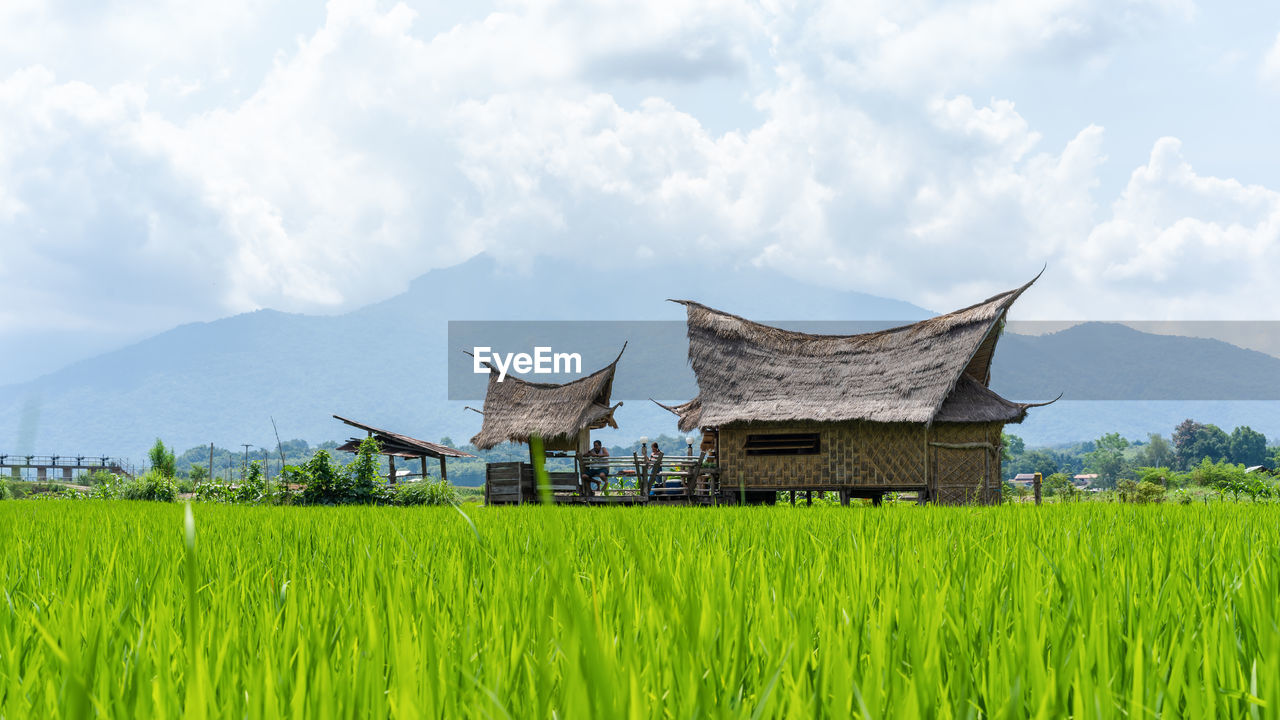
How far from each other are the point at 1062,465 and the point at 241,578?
159 metres

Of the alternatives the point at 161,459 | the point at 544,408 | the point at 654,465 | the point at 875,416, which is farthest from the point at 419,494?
Answer: the point at 161,459

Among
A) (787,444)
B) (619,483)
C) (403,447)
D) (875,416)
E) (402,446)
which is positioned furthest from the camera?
(403,447)

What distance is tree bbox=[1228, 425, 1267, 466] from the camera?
101 m

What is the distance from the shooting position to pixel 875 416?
55.6 feet

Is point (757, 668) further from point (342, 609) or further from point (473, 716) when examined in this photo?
point (342, 609)

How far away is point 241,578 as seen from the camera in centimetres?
201

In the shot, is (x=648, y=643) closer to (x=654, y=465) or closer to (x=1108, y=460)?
(x=654, y=465)

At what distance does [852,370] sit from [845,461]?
2.34 m

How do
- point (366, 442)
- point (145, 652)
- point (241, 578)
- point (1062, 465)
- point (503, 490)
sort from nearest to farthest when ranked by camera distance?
point (145, 652) < point (241, 578) < point (366, 442) < point (503, 490) < point (1062, 465)

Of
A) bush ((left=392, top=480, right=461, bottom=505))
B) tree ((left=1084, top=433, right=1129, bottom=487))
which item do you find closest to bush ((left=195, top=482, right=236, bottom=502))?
bush ((left=392, top=480, right=461, bottom=505))

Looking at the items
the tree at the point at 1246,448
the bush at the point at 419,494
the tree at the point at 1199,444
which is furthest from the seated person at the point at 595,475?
the tree at the point at 1246,448

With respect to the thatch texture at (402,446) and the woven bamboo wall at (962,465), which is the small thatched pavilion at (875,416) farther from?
the thatch texture at (402,446)

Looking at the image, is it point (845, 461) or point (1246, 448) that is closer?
point (845, 461)

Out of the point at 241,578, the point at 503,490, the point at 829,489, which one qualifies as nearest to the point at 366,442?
the point at 503,490
